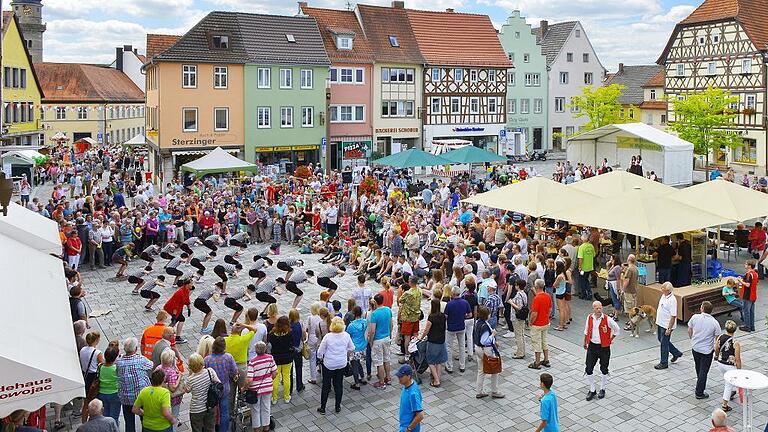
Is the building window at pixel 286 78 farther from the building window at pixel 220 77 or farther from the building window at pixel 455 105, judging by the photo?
the building window at pixel 455 105

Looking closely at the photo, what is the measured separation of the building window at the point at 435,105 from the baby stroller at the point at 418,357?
39.6 meters

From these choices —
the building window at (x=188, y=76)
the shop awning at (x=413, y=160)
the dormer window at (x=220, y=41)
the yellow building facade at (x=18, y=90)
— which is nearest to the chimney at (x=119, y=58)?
the yellow building facade at (x=18, y=90)

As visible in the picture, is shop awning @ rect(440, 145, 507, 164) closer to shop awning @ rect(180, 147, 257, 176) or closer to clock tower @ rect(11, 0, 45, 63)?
shop awning @ rect(180, 147, 257, 176)

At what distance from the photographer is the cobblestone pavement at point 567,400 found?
32.7 ft

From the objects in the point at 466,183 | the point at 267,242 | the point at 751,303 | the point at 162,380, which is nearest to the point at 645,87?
the point at 466,183

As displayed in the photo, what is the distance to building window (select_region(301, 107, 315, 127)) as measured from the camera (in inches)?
1726

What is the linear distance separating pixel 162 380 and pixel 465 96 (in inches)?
1782

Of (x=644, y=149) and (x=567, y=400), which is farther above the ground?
(x=644, y=149)

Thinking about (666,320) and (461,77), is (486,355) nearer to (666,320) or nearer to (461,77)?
(666,320)

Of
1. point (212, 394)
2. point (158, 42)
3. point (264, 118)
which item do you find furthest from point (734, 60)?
point (212, 394)

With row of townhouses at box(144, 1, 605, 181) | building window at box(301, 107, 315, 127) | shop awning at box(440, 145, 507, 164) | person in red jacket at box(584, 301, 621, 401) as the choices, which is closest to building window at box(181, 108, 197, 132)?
row of townhouses at box(144, 1, 605, 181)

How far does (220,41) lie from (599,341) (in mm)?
34671

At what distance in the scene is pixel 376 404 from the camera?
Result: 1066 cm

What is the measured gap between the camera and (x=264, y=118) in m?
42.5
